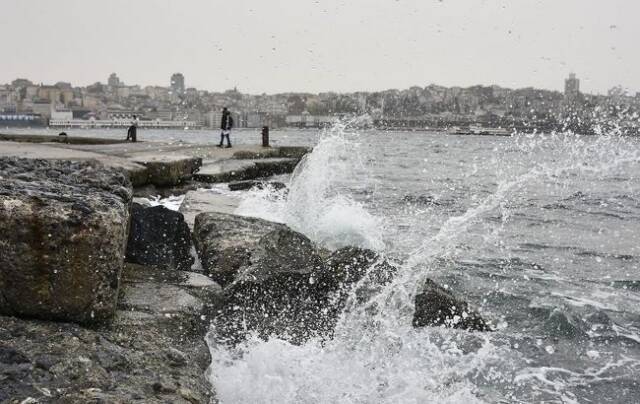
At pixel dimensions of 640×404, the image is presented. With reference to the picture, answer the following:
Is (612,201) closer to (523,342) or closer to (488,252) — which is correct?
(488,252)

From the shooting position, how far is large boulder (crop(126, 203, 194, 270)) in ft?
15.0

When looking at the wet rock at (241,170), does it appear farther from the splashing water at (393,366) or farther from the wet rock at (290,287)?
the wet rock at (290,287)

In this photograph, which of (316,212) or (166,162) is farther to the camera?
(166,162)

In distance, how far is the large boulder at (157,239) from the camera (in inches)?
180

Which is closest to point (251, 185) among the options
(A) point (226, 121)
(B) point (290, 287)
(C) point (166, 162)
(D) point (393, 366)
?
(C) point (166, 162)

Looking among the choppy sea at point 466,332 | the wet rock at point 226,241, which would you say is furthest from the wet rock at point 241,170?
the wet rock at point 226,241

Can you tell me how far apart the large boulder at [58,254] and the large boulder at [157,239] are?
161cm

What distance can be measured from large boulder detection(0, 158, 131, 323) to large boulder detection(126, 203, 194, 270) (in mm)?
1607

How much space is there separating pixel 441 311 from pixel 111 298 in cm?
337

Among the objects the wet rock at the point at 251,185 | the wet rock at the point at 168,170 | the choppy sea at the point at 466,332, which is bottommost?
the choppy sea at the point at 466,332

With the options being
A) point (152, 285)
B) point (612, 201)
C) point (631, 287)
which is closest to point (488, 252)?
point (631, 287)

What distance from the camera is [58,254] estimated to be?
108 inches

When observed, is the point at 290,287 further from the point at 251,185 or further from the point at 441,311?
the point at 251,185

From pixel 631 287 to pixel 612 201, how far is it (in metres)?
11.9
